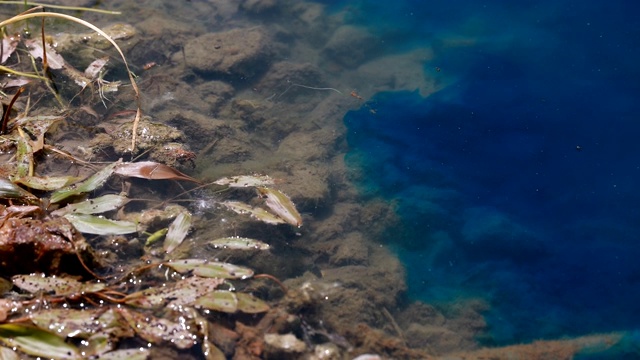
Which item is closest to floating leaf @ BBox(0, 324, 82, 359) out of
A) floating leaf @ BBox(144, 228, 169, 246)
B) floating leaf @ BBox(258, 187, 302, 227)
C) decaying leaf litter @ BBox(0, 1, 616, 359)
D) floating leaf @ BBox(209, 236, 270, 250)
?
decaying leaf litter @ BBox(0, 1, 616, 359)

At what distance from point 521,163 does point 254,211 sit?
1313 mm

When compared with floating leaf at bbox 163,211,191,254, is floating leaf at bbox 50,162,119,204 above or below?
above

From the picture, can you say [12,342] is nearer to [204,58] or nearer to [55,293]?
[55,293]

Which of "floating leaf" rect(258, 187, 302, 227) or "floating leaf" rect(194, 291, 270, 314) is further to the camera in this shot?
"floating leaf" rect(258, 187, 302, 227)

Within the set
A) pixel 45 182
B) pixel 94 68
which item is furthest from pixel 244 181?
pixel 94 68

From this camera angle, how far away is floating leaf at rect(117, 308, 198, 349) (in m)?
1.49

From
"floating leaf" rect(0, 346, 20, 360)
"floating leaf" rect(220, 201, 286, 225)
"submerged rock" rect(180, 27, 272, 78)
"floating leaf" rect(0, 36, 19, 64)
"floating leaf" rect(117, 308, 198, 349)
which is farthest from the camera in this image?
"submerged rock" rect(180, 27, 272, 78)

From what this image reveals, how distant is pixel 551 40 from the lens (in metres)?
3.04

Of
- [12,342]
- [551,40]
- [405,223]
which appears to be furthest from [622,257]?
[12,342]

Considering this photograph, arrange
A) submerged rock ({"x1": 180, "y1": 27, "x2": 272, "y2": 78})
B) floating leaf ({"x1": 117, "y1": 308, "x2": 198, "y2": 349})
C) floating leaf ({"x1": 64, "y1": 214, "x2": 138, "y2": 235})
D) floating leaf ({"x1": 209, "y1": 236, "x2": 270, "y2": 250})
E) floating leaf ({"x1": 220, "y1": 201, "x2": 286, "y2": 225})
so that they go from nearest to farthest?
floating leaf ({"x1": 117, "y1": 308, "x2": 198, "y2": 349}) < floating leaf ({"x1": 64, "y1": 214, "x2": 138, "y2": 235}) < floating leaf ({"x1": 209, "y1": 236, "x2": 270, "y2": 250}) < floating leaf ({"x1": 220, "y1": 201, "x2": 286, "y2": 225}) < submerged rock ({"x1": 180, "y1": 27, "x2": 272, "y2": 78})

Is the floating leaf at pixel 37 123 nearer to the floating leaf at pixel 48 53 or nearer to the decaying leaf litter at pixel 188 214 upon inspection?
the decaying leaf litter at pixel 188 214

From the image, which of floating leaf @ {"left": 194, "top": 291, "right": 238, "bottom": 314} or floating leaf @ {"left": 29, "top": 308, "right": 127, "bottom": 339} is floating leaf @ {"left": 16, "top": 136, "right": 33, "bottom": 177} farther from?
floating leaf @ {"left": 194, "top": 291, "right": 238, "bottom": 314}

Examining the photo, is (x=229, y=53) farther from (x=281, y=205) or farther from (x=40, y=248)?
(x=40, y=248)

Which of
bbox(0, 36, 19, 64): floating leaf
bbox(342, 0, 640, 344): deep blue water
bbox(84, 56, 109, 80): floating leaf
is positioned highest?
bbox(0, 36, 19, 64): floating leaf
